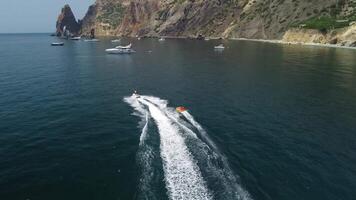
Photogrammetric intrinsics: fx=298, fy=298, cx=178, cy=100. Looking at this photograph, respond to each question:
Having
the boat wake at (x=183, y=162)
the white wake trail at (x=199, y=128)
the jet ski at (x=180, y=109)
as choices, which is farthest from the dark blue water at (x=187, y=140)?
the jet ski at (x=180, y=109)

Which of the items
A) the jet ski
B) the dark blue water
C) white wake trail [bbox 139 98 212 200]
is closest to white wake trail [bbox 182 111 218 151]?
the dark blue water

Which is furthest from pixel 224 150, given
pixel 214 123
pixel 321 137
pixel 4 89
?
pixel 4 89

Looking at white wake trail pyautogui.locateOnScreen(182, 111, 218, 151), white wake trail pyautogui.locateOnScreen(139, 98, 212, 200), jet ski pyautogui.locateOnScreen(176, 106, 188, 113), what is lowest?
white wake trail pyautogui.locateOnScreen(139, 98, 212, 200)

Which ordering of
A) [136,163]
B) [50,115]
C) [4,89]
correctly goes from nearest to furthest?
1. [136,163]
2. [50,115]
3. [4,89]

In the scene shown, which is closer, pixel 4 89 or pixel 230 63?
pixel 4 89

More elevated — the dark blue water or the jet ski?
the jet ski

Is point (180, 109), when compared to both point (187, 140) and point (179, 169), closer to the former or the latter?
point (187, 140)

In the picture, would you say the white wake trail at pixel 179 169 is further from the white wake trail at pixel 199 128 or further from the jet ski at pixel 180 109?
the jet ski at pixel 180 109

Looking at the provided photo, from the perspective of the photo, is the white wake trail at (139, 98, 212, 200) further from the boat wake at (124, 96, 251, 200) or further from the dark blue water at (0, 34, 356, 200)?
the dark blue water at (0, 34, 356, 200)

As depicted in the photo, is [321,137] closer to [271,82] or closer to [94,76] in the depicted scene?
[271,82]
